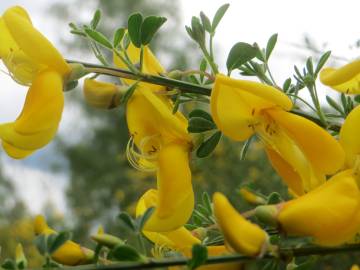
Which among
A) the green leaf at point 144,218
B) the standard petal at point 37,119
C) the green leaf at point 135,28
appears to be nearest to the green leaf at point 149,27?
the green leaf at point 135,28

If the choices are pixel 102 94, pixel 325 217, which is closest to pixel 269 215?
pixel 325 217

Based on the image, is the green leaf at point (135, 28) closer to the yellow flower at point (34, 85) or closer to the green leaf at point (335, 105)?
the yellow flower at point (34, 85)

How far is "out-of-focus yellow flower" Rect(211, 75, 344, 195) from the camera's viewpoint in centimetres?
66

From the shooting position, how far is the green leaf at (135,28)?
757mm

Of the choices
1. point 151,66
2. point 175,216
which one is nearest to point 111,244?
point 175,216

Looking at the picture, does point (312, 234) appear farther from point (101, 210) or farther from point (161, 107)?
point (101, 210)

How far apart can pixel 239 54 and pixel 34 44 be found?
0.72ft

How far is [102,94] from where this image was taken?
2.44 ft

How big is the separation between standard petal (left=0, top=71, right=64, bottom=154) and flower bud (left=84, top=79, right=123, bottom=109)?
1.3 inches

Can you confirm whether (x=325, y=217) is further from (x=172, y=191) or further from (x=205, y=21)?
(x=205, y=21)

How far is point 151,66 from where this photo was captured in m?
0.80

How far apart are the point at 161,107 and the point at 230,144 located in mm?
4176

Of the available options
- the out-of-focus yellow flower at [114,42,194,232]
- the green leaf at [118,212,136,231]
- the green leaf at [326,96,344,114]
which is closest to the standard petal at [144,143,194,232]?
the out-of-focus yellow flower at [114,42,194,232]

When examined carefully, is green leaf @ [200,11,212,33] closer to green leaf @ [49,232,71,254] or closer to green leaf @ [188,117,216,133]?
green leaf @ [188,117,216,133]
